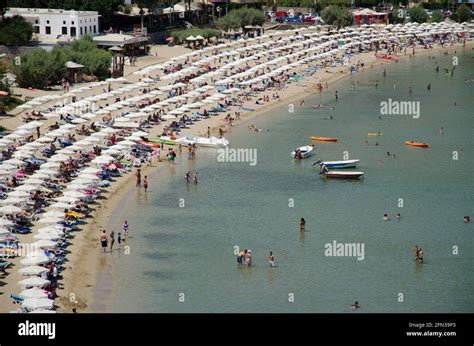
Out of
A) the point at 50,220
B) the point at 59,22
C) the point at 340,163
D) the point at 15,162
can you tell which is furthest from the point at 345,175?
the point at 59,22

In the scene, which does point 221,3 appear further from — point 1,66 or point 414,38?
point 1,66

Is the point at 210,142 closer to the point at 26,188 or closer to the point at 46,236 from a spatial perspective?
the point at 26,188

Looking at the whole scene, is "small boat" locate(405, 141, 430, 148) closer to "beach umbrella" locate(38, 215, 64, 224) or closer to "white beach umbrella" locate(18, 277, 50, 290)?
"beach umbrella" locate(38, 215, 64, 224)

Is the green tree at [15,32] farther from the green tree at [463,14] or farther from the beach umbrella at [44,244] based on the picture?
the green tree at [463,14]

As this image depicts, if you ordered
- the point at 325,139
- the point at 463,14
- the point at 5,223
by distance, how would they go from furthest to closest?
1. the point at 463,14
2. the point at 325,139
3. the point at 5,223

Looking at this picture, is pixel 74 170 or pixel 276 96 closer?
pixel 74 170

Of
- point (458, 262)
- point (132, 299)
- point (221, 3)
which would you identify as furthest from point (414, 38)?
point (132, 299)

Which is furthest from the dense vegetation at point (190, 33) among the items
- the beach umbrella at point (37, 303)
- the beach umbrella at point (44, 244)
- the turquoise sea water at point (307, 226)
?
the beach umbrella at point (37, 303)
